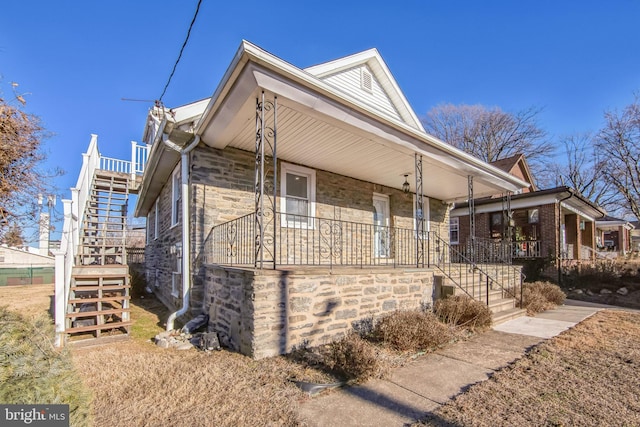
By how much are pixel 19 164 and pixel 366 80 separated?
8.44 metres

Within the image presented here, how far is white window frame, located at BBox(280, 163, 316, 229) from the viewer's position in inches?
278

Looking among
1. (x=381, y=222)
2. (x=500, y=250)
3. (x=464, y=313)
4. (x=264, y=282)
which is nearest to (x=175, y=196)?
(x=264, y=282)

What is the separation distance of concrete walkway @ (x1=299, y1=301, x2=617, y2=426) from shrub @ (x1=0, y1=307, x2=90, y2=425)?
1.73 metres

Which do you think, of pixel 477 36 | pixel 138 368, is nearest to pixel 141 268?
pixel 138 368

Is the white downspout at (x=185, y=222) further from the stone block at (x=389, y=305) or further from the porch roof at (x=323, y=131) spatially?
the stone block at (x=389, y=305)

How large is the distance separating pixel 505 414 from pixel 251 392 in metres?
2.33

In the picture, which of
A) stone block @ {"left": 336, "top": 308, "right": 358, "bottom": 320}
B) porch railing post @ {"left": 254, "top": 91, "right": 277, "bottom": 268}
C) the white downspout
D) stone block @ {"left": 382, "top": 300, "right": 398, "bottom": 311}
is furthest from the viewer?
the white downspout

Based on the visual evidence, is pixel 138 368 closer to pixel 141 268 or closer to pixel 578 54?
pixel 141 268

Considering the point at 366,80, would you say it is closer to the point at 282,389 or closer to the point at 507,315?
the point at 507,315

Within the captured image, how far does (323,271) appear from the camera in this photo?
4645 mm

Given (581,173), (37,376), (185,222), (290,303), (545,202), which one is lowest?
(290,303)

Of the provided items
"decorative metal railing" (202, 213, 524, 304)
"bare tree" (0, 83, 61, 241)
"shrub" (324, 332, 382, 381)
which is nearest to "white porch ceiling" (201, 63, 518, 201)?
"decorative metal railing" (202, 213, 524, 304)

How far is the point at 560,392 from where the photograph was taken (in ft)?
10.3

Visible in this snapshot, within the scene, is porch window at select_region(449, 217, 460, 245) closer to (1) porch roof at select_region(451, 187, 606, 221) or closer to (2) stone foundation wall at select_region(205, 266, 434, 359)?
(1) porch roof at select_region(451, 187, 606, 221)
